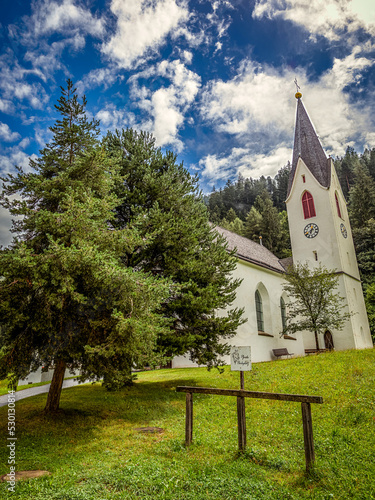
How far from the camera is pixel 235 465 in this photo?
4.85m

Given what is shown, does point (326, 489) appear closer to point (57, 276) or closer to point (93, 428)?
point (93, 428)

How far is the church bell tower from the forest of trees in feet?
14.8

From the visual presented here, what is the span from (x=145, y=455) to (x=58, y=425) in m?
2.97

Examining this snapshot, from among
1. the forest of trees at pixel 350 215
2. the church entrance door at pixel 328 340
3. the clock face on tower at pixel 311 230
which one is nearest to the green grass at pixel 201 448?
the church entrance door at pixel 328 340

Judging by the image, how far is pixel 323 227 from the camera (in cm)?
2608

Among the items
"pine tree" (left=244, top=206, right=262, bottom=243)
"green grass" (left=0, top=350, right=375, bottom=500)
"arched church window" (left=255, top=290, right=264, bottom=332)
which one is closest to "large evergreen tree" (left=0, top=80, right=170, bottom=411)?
"green grass" (left=0, top=350, right=375, bottom=500)

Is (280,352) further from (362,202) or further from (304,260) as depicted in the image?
(362,202)

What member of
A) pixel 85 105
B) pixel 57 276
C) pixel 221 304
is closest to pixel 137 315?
pixel 57 276

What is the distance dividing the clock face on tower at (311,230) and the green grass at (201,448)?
686 inches

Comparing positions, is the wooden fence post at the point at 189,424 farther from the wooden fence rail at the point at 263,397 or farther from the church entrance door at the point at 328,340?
the church entrance door at the point at 328,340

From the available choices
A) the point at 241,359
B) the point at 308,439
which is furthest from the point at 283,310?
the point at 308,439

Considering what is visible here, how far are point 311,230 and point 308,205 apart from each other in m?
2.39

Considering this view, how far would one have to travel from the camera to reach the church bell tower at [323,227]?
23969 mm

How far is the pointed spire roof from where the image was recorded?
2748 cm
